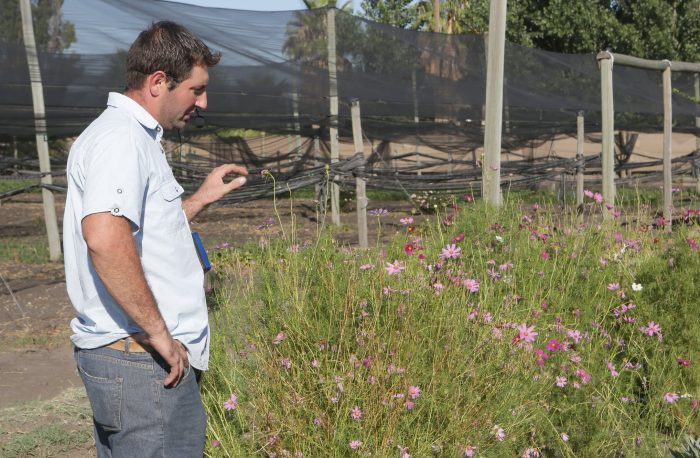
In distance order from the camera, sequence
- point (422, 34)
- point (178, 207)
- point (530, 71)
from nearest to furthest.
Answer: point (178, 207) < point (422, 34) < point (530, 71)

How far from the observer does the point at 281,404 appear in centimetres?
353

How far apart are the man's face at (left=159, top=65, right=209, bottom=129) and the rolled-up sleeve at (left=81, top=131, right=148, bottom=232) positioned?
0.71ft

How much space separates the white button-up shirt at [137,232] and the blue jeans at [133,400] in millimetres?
63

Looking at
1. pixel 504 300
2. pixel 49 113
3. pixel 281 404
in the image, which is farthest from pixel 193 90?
pixel 49 113

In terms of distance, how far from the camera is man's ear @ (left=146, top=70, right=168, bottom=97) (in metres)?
2.53

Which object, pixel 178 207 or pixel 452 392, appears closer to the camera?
pixel 178 207

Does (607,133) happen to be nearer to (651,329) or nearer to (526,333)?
(651,329)

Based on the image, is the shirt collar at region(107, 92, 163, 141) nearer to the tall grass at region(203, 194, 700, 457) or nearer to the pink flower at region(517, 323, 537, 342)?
the tall grass at region(203, 194, 700, 457)

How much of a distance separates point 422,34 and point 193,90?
10802mm

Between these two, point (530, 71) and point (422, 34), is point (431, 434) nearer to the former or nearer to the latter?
point (422, 34)

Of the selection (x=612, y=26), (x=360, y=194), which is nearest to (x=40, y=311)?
→ (x=360, y=194)

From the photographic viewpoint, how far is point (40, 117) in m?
8.96

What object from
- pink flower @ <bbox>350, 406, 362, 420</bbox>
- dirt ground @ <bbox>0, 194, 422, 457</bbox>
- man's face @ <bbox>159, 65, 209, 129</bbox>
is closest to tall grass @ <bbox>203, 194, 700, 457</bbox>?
pink flower @ <bbox>350, 406, 362, 420</bbox>

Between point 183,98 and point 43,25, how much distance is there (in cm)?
718
